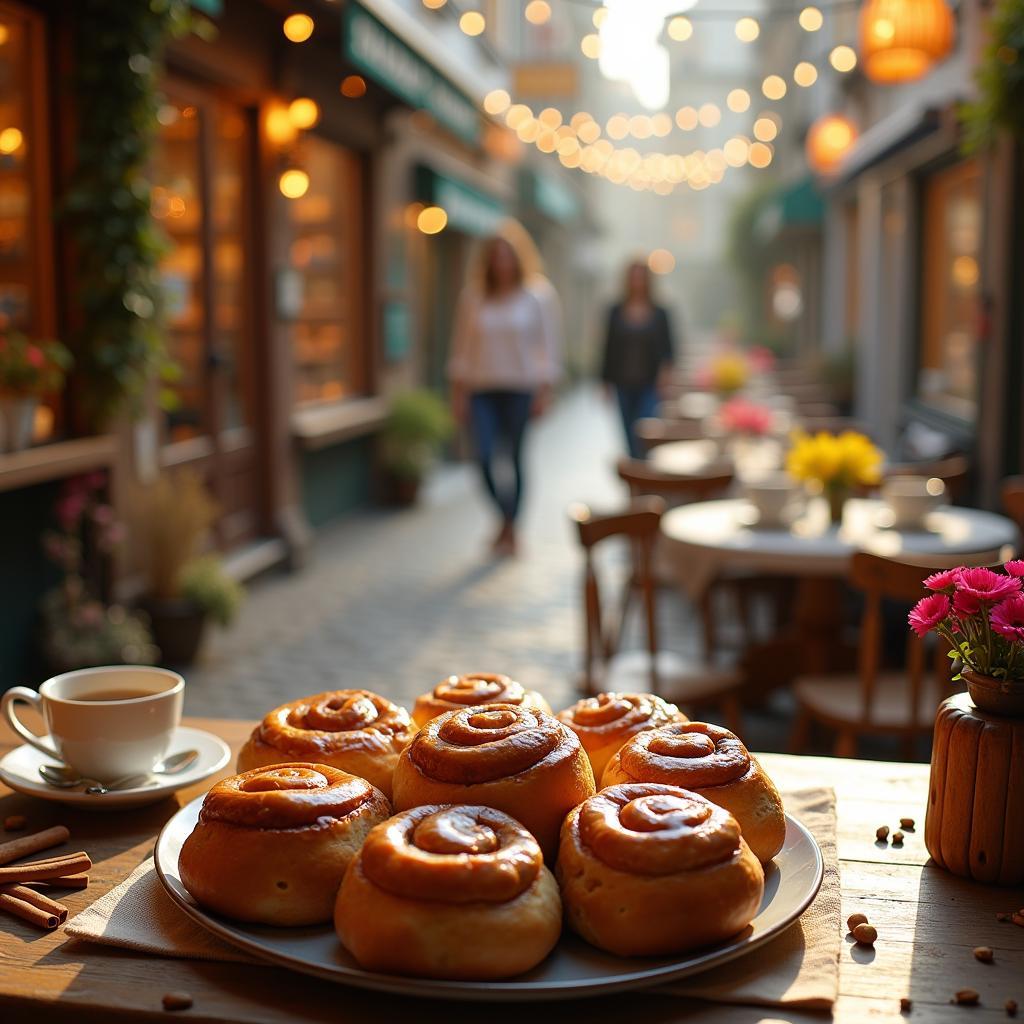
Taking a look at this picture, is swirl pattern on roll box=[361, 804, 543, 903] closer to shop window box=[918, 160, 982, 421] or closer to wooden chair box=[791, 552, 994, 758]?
wooden chair box=[791, 552, 994, 758]

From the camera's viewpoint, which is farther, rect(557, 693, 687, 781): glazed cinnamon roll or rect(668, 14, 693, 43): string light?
rect(668, 14, 693, 43): string light

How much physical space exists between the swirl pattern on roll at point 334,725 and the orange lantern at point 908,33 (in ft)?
23.8

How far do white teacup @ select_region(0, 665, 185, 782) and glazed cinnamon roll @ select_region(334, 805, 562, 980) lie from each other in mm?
535

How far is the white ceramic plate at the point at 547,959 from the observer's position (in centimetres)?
109

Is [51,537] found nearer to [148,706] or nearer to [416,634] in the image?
[416,634]

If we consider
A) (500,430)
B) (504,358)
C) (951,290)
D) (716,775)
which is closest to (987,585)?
(716,775)

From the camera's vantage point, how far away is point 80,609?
5.32 m

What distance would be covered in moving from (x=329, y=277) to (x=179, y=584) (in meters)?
4.73

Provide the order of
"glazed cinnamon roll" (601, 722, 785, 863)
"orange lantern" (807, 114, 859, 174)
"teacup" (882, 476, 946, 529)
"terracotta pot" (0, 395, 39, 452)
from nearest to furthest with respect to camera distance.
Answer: "glazed cinnamon roll" (601, 722, 785, 863) < "teacup" (882, 476, 946, 529) < "terracotta pot" (0, 395, 39, 452) < "orange lantern" (807, 114, 859, 174)

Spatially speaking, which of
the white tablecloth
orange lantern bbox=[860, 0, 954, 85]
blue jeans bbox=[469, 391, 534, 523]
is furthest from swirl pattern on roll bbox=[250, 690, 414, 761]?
orange lantern bbox=[860, 0, 954, 85]

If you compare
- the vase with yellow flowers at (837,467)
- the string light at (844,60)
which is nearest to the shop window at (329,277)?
the vase with yellow flowers at (837,467)

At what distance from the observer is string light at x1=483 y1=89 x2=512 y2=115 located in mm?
12406

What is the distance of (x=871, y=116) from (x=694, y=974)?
14.6 m

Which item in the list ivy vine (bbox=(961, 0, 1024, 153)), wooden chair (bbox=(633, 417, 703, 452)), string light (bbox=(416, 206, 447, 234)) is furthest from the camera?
string light (bbox=(416, 206, 447, 234))
